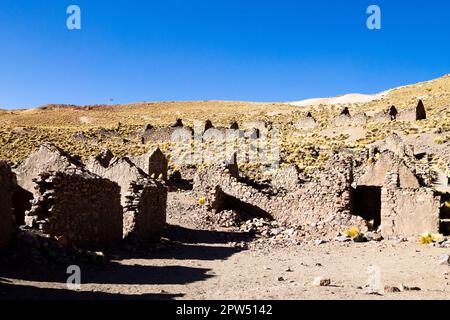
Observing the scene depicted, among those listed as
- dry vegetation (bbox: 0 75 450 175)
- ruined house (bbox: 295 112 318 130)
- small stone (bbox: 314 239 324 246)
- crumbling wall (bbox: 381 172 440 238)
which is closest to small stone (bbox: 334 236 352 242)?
small stone (bbox: 314 239 324 246)

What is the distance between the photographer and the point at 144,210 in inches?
560

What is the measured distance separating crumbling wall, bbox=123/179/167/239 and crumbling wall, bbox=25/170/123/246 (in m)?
0.76

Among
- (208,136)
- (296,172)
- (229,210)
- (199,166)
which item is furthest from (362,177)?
(208,136)

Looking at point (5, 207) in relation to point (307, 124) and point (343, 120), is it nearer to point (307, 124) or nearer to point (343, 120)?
point (343, 120)

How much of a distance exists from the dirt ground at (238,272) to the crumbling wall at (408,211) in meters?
1.02

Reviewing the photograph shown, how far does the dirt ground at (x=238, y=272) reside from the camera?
7449 mm

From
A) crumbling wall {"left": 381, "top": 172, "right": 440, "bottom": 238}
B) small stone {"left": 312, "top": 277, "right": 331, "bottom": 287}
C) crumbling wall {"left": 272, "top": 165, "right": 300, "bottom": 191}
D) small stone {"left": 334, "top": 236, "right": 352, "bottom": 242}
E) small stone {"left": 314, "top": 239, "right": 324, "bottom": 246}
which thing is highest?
crumbling wall {"left": 272, "top": 165, "right": 300, "bottom": 191}

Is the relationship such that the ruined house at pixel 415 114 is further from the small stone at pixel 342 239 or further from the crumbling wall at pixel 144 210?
the crumbling wall at pixel 144 210

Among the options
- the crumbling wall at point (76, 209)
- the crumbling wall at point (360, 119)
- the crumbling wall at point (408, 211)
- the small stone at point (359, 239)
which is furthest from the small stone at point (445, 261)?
the crumbling wall at point (360, 119)

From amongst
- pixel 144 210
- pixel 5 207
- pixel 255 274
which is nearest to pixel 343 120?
pixel 144 210

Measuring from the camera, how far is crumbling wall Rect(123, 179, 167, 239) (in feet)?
45.2

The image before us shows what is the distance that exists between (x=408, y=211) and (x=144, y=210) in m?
7.81

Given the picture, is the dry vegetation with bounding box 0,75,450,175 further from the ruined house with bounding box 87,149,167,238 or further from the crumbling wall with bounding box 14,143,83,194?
the crumbling wall with bounding box 14,143,83,194
